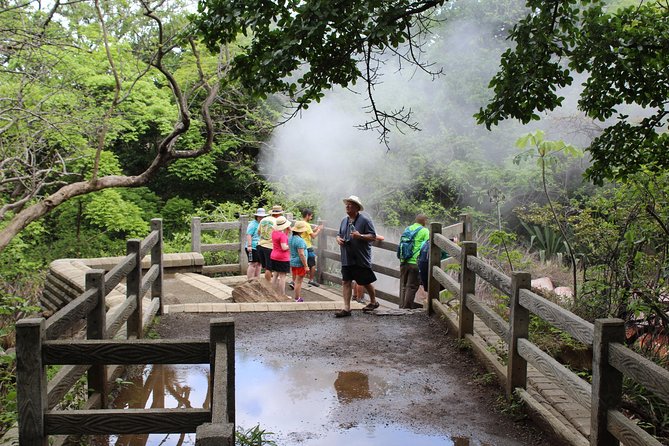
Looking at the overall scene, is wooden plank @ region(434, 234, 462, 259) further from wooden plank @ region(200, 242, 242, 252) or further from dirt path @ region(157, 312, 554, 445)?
wooden plank @ region(200, 242, 242, 252)

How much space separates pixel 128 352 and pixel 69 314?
1020 millimetres

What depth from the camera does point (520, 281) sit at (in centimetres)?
539

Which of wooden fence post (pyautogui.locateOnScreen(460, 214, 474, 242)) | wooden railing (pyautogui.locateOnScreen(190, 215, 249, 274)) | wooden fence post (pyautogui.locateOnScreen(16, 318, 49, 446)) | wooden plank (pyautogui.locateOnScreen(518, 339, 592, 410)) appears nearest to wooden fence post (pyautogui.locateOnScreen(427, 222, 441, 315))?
wooden plank (pyautogui.locateOnScreen(518, 339, 592, 410))

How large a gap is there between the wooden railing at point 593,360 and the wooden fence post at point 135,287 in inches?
126

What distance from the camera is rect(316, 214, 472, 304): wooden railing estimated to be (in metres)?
11.7

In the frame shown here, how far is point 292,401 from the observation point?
5.76m

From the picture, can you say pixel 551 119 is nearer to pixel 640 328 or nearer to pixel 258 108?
pixel 258 108

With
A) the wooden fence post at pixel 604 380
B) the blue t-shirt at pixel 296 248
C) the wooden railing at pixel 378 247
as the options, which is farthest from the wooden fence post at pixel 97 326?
A: the blue t-shirt at pixel 296 248

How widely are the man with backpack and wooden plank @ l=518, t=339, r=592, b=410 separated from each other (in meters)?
4.95

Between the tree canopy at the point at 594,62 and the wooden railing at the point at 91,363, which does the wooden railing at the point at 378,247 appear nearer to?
the tree canopy at the point at 594,62

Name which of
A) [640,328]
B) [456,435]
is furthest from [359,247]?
[456,435]

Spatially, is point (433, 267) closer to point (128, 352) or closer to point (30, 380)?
point (128, 352)

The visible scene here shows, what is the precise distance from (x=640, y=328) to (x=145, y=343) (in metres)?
5.85

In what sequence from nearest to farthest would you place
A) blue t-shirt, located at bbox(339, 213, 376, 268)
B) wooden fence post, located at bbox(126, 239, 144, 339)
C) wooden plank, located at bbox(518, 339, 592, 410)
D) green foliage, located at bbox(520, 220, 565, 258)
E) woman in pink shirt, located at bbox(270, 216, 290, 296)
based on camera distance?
wooden plank, located at bbox(518, 339, 592, 410), wooden fence post, located at bbox(126, 239, 144, 339), blue t-shirt, located at bbox(339, 213, 376, 268), woman in pink shirt, located at bbox(270, 216, 290, 296), green foliage, located at bbox(520, 220, 565, 258)
